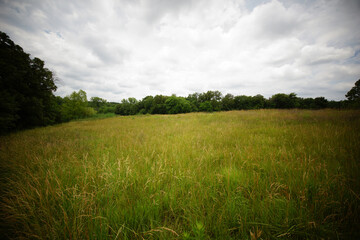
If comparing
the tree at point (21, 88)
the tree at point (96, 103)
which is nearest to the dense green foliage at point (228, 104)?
the tree at point (96, 103)

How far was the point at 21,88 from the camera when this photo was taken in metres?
9.38

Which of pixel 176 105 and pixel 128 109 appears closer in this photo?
pixel 176 105

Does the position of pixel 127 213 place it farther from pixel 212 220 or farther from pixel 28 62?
pixel 28 62

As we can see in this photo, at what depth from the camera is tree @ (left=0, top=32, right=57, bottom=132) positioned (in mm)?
7576

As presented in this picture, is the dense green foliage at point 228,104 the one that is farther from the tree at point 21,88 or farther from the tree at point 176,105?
the tree at point 21,88

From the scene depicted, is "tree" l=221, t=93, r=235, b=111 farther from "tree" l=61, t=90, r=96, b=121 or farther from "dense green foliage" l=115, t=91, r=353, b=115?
"tree" l=61, t=90, r=96, b=121

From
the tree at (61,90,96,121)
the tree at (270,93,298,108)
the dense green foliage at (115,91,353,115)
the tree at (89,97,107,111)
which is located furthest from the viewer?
the tree at (89,97,107,111)

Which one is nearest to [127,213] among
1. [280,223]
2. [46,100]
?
[280,223]

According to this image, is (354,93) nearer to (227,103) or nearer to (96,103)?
(227,103)

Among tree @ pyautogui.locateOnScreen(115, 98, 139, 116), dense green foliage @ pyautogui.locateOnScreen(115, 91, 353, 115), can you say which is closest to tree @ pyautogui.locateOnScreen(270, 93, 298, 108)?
dense green foliage @ pyautogui.locateOnScreen(115, 91, 353, 115)

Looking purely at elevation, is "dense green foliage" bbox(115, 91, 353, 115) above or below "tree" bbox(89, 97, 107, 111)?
below

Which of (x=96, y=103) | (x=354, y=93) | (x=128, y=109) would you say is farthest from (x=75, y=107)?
(x=354, y=93)

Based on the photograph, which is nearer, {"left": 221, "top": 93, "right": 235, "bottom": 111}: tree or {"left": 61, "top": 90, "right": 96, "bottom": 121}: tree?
{"left": 61, "top": 90, "right": 96, "bottom": 121}: tree

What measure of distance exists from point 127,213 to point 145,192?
1.17ft
